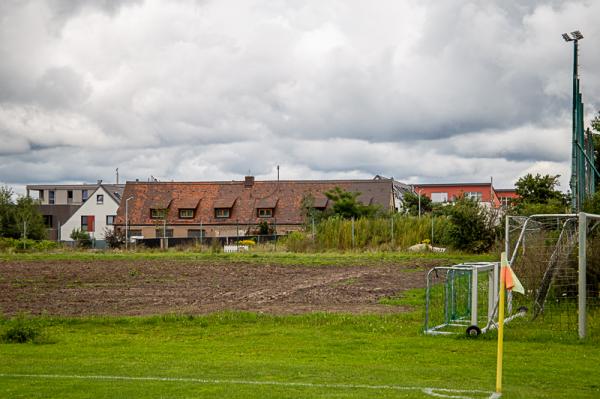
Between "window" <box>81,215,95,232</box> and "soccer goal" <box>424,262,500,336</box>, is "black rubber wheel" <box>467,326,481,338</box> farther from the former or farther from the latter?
"window" <box>81,215,95,232</box>

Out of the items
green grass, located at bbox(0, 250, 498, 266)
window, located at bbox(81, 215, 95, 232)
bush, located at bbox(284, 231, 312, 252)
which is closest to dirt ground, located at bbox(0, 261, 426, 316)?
green grass, located at bbox(0, 250, 498, 266)

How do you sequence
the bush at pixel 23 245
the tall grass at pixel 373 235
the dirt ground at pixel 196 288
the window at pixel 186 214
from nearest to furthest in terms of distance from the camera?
the dirt ground at pixel 196 288 → the tall grass at pixel 373 235 → the bush at pixel 23 245 → the window at pixel 186 214

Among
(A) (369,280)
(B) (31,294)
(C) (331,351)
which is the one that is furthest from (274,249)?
(C) (331,351)

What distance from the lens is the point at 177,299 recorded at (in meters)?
24.8

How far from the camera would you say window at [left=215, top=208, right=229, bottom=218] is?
280ft

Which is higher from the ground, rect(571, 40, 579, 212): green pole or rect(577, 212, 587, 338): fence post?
rect(571, 40, 579, 212): green pole

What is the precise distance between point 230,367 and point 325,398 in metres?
3.09

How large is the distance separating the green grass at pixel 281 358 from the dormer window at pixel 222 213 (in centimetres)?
6546

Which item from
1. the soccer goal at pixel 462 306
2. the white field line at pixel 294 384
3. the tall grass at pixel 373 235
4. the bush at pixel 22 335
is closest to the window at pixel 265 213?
the tall grass at pixel 373 235

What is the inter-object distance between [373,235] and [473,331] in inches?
1564

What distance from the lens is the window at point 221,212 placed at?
280ft

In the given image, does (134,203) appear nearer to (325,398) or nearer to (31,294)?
(31,294)

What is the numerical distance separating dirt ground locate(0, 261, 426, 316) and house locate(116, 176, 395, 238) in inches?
1635

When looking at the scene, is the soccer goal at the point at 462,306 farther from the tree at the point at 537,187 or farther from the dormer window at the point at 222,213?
the dormer window at the point at 222,213
